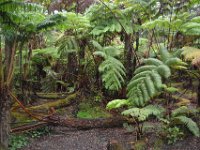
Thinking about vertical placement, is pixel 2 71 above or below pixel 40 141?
above

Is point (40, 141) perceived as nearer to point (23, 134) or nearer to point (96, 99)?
point (23, 134)

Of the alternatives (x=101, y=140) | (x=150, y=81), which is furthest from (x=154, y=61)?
(x=101, y=140)

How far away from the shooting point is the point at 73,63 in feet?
25.9

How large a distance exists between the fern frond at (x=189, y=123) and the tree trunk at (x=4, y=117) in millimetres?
2486

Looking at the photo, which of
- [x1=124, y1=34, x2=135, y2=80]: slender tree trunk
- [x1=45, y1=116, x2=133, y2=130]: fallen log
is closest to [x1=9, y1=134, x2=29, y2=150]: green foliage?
[x1=45, y1=116, x2=133, y2=130]: fallen log

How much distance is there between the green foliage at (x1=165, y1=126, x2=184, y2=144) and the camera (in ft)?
15.4

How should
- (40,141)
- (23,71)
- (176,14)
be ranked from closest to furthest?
1. (40,141)
2. (176,14)
3. (23,71)

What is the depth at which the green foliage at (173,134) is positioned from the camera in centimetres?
470

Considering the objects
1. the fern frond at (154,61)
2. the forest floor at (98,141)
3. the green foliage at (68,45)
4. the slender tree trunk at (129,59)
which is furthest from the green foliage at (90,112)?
the fern frond at (154,61)

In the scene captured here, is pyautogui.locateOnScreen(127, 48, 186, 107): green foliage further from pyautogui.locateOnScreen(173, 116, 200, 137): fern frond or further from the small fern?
pyautogui.locateOnScreen(173, 116, 200, 137): fern frond

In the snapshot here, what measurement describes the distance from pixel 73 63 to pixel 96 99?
1554 mm

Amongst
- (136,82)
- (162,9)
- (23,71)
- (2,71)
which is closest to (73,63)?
(23,71)

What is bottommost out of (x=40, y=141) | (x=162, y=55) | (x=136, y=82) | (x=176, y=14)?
(x=40, y=141)

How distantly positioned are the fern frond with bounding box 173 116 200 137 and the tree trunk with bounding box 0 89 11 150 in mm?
2486
